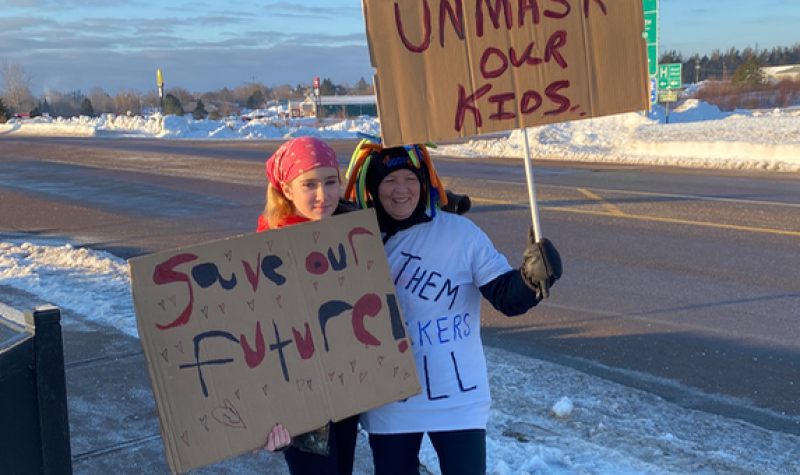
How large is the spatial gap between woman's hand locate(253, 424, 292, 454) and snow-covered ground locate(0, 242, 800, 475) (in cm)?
135

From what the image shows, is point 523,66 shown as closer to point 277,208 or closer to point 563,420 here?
point 277,208

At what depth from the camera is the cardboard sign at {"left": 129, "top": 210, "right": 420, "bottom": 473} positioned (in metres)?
1.98

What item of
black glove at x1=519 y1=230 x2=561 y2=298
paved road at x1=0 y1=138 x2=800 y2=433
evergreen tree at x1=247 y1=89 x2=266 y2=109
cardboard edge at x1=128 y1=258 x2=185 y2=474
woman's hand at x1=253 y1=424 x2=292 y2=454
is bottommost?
paved road at x1=0 y1=138 x2=800 y2=433

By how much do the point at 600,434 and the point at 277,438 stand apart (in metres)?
2.03

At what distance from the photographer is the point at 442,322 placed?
7.42 feet

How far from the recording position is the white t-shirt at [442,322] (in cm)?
224

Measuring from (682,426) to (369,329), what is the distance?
2254 millimetres

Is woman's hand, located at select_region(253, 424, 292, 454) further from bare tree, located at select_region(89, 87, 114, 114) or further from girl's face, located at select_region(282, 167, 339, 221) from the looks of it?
bare tree, located at select_region(89, 87, 114, 114)

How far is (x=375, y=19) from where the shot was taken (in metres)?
2.08

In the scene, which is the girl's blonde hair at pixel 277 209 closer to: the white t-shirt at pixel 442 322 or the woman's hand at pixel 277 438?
the white t-shirt at pixel 442 322

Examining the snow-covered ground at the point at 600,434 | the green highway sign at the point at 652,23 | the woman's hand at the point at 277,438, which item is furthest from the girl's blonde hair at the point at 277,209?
the green highway sign at the point at 652,23

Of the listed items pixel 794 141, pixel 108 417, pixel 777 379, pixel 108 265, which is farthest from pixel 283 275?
pixel 794 141

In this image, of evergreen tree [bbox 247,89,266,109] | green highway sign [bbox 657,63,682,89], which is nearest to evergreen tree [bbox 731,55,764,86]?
green highway sign [bbox 657,63,682,89]

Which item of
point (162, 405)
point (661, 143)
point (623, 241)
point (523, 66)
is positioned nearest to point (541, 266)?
point (523, 66)
